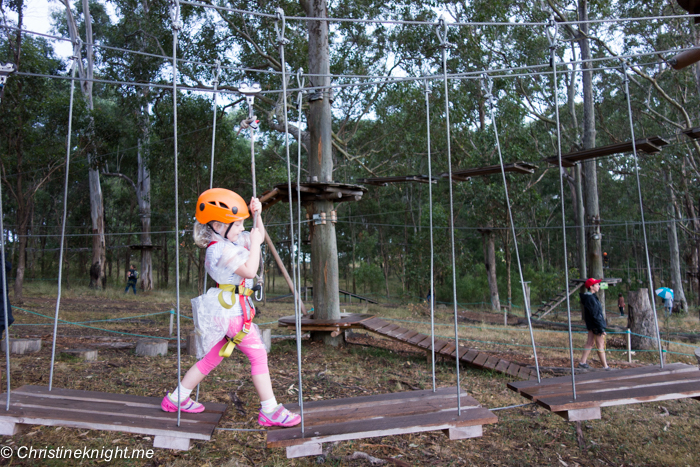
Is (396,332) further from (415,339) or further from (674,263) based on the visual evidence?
(674,263)

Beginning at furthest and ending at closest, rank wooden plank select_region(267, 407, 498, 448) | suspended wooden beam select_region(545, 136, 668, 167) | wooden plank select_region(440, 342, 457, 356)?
wooden plank select_region(440, 342, 457, 356)
suspended wooden beam select_region(545, 136, 668, 167)
wooden plank select_region(267, 407, 498, 448)

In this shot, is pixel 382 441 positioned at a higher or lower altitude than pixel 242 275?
lower

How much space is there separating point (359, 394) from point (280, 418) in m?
2.46

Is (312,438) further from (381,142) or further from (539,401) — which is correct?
(381,142)

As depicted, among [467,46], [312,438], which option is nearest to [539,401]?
[312,438]

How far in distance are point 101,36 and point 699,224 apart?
2671 centimetres

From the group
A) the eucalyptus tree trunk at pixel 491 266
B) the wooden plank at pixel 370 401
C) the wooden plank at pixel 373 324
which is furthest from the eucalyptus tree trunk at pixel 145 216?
the wooden plank at pixel 370 401

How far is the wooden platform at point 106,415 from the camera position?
2.35 meters

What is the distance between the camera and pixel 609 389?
3.05 metres

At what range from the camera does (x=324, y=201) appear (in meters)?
7.18

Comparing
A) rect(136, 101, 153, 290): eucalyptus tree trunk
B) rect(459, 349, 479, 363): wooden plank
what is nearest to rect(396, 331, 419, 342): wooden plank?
rect(459, 349, 479, 363): wooden plank

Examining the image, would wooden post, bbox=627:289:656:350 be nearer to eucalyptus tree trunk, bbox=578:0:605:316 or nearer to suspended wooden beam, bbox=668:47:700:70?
eucalyptus tree trunk, bbox=578:0:605:316

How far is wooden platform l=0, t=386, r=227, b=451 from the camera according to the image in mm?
2352

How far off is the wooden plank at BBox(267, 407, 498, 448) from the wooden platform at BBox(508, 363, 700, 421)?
0.58m
